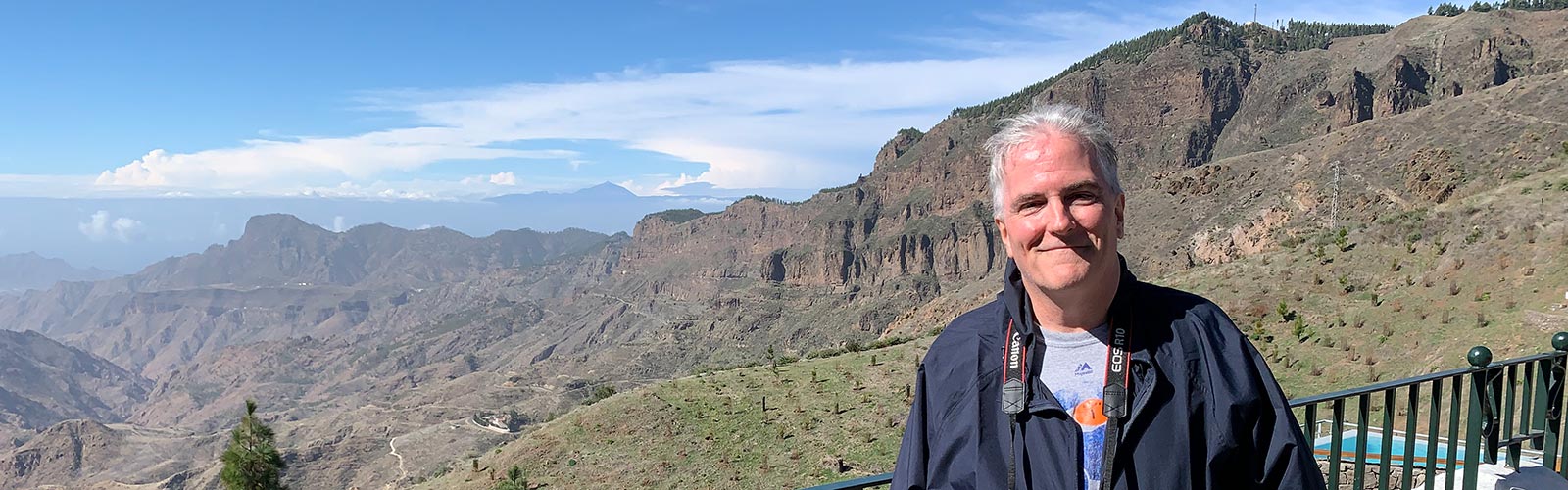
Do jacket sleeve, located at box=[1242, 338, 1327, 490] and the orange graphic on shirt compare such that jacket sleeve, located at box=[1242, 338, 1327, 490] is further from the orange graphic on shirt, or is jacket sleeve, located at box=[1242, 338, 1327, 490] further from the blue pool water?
the blue pool water

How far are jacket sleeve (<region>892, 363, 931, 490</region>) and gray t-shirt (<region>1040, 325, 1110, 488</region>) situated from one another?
0.33m

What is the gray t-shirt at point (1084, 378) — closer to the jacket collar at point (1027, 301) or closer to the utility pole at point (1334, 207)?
the jacket collar at point (1027, 301)

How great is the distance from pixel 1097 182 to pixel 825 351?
3069 cm

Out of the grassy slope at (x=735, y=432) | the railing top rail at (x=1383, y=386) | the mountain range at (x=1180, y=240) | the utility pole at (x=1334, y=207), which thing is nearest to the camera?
the railing top rail at (x=1383, y=386)

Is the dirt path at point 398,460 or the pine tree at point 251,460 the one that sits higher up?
the pine tree at point 251,460

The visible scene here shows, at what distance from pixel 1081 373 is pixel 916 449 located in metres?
0.47

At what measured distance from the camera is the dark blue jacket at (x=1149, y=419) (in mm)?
2078

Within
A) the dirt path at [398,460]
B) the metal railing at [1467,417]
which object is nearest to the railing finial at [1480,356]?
the metal railing at [1467,417]

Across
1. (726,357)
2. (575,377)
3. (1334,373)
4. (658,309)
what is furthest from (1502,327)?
(658,309)

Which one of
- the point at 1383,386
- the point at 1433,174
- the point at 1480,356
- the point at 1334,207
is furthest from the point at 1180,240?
the point at 1383,386

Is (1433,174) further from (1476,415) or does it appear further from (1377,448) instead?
(1476,415)

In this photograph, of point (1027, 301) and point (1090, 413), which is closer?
point (1090, 413)

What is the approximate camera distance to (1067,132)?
2309mm

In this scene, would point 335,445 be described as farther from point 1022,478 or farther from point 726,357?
point 1022,478
